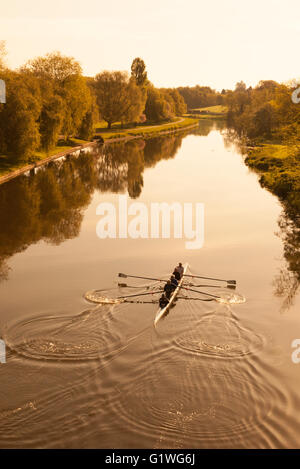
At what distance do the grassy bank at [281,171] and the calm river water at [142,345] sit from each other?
9403 millimetres

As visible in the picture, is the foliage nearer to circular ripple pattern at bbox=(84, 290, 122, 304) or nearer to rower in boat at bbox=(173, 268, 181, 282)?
rower in boat at bbox=(173, 268, 181, 282)

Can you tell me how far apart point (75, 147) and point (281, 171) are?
52627 mm

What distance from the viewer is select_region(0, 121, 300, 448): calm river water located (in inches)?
650

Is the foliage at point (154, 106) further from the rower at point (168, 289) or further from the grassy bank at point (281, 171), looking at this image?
the rower at point (168, 289)

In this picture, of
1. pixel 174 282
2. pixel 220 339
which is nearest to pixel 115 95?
pixel 174 282

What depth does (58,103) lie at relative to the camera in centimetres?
7856

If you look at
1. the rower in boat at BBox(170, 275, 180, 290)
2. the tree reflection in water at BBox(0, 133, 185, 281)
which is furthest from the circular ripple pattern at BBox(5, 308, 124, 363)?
the tree reflection in water at BBox(0, 133, 185, 281)

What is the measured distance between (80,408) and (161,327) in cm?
739

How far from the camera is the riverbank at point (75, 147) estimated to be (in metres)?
65.7

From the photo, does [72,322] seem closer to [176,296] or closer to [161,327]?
[161,327]

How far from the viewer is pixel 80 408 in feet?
56.6

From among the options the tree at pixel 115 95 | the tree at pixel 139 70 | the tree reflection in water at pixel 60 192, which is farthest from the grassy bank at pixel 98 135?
the tree at pixel 139 70
